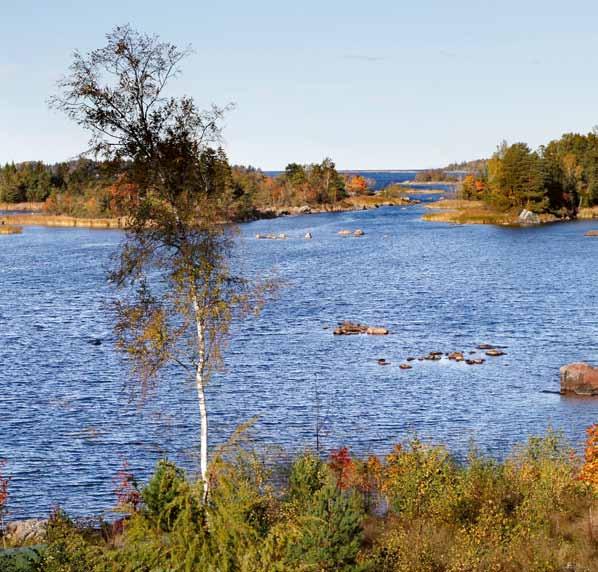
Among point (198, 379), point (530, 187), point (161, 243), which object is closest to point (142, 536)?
point (198, 379)

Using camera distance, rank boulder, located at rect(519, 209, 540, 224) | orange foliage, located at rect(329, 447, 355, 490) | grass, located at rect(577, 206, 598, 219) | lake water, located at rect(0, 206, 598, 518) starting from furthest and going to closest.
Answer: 1. grass, located at rect(577, 206, 598, 219)
2. boulder, located at rect(519, 209, 540, 224)
3. lake water, located at rect(0, 206, 598, 518)
4. orange foliage, located at rect(329, 447, 355, 490)

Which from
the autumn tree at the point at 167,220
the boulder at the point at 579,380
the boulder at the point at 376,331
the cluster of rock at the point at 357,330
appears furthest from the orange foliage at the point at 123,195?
the boulder at the point at 376,331

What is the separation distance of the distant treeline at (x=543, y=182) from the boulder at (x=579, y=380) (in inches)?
4057

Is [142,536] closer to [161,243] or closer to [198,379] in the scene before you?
[198,379]

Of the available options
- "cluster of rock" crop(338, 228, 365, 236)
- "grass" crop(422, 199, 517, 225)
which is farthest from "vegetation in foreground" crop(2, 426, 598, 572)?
"grass" crop(422, 199, 517, 225)

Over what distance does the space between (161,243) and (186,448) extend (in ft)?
47.4

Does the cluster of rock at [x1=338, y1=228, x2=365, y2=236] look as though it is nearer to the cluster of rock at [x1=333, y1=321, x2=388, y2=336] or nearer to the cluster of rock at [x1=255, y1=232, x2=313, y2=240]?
the cluster of rock at [x1=255, y1=232, x2=313, y2=240]

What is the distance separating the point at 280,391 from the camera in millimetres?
46188

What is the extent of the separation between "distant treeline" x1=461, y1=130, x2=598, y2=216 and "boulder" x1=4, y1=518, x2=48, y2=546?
128 metres

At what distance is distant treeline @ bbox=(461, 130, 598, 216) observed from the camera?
5733 inches

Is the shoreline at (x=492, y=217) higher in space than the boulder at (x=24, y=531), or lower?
higher

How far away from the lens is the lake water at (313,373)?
124ft

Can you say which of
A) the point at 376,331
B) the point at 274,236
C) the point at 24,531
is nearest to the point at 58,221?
the point at 274,236

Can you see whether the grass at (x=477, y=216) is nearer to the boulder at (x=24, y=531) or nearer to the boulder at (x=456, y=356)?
the boulder at (x=456, y=356)
